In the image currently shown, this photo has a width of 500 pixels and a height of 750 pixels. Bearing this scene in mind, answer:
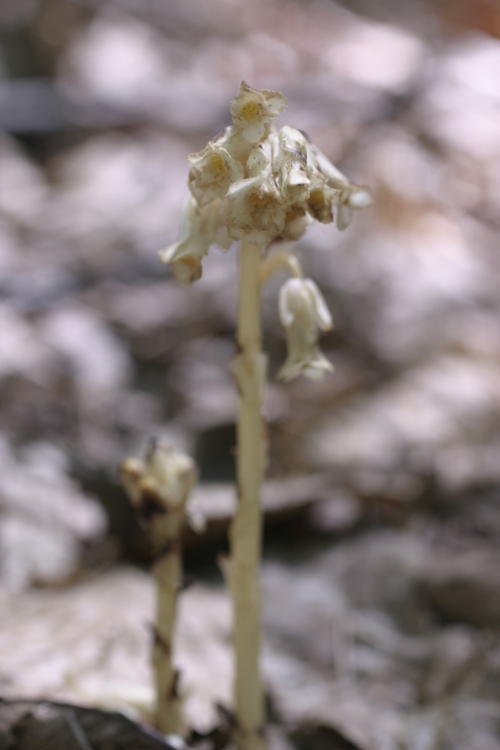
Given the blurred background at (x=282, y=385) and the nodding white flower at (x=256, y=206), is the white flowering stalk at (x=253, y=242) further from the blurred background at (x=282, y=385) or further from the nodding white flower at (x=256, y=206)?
the blurred background at (x=282, y=385)

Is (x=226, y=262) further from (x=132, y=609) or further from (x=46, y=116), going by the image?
(x=132, y=609)

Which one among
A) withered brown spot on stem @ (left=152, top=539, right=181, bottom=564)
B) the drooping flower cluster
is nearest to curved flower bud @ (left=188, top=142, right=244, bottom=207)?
the drooping flower cluster

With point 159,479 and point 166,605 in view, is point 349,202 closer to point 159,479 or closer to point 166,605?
point 159,479

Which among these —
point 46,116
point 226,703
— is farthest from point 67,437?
point 46,116

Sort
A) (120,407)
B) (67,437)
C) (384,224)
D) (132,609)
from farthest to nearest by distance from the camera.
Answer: (384,224), (120,407), (67,437), (132,609)

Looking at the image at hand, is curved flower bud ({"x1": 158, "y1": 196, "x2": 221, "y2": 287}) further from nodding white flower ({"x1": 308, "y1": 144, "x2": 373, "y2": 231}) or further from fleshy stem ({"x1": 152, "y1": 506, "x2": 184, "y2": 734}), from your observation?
fleshy stem ({"x1": 152, "y1": 506, "x2": 184, "y2": 734})

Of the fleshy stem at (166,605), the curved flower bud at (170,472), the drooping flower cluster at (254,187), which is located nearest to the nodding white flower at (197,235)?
the drooping flower cluster at (254,187)

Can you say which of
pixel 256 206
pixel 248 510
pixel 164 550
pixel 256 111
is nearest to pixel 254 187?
pixel 256 206

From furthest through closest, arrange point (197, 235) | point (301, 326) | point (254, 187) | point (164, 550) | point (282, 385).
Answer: point (282, 385)
point (164, 550)
point (301, 326)
point (197, 235)
point (254, 187)
